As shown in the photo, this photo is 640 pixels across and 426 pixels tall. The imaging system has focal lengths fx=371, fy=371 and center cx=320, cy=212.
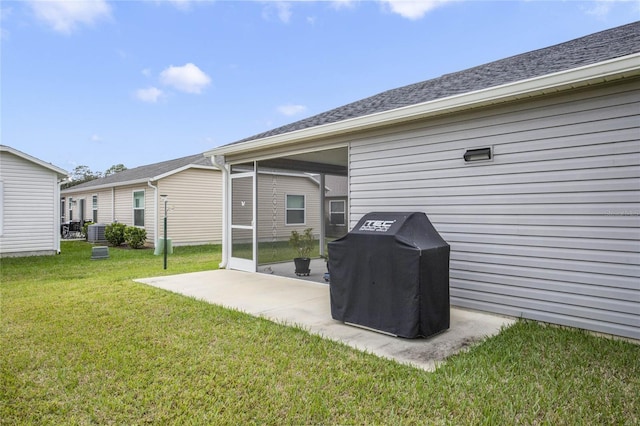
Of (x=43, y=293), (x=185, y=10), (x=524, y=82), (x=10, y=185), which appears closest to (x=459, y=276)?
(x=524, y=82)

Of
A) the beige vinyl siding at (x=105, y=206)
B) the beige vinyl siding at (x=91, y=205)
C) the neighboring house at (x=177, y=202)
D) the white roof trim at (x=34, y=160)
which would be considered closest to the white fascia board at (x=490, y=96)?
the neighboring house at (x=177, y=202)

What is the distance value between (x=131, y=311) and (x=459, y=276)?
4.10m

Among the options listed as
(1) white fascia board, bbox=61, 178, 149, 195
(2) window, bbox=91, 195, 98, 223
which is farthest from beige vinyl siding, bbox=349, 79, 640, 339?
(2) window, bbox=91, 195, 98, 223

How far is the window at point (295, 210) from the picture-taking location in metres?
10.4

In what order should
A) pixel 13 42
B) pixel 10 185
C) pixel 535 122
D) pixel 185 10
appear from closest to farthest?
pixel 535 122
pixel 13 42
pixel 185 10
pixel 10 185

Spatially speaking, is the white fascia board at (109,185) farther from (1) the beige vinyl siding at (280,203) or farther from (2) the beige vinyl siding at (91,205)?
(1) the beige vinyl siding at (280,203)

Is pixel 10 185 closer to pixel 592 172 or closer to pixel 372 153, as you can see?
pixel 372 153

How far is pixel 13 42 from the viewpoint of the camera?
796cm

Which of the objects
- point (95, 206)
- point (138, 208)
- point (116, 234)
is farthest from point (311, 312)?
point (95, 206)

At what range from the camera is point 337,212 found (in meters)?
17.1

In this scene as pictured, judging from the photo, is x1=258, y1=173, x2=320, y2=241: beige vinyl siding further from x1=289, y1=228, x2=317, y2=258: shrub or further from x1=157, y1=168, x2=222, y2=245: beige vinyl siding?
x1=157, y1=168, x2=222, y2=245: beige vinyl siding

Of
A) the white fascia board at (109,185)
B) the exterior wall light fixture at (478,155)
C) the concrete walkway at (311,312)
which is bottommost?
the concrete walkway at (311,312)

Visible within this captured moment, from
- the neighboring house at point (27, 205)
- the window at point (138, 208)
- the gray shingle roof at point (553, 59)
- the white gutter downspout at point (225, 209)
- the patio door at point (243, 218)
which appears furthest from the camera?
the window at point (138, 208)

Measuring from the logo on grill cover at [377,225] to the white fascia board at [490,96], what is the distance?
1.53m
